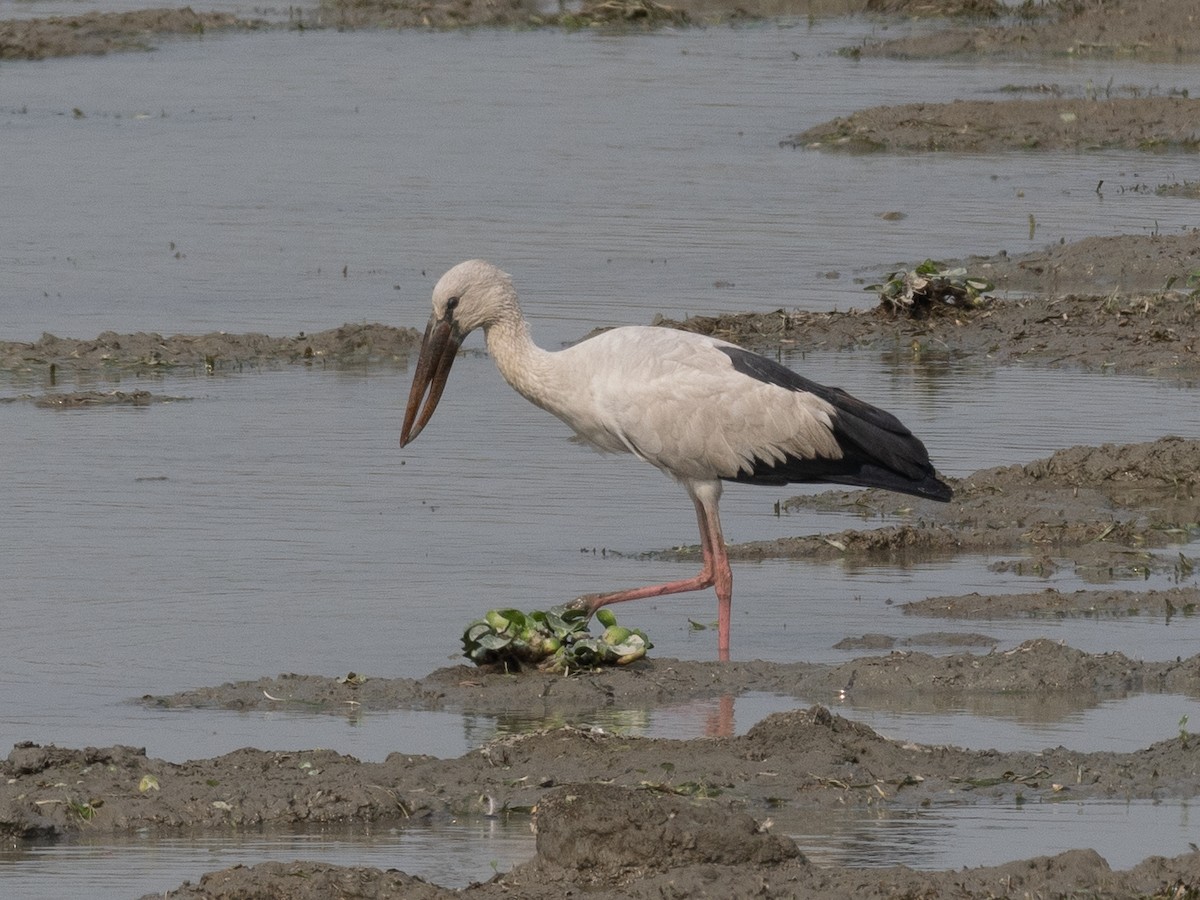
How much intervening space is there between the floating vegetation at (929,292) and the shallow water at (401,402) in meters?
0.86

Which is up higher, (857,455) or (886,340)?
(857,455)

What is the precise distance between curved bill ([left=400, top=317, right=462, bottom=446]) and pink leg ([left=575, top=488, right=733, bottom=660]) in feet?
3.89

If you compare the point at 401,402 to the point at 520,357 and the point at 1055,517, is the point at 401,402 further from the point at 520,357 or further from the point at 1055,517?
the point at 1055,517

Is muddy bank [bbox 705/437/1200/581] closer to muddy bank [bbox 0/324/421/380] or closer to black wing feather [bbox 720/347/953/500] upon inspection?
black wing feather [bbox 720/347/953/500]

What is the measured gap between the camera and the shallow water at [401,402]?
25.6 ft

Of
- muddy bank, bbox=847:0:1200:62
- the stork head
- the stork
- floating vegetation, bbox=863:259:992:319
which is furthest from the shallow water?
muddy bank, bbox=847:0:1200:62

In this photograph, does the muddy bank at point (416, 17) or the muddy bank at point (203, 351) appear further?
the muddy bank at point (416, 17)

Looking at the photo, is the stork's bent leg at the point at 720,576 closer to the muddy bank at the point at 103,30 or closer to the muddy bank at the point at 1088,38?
the muddy bank at the point at 1088,38

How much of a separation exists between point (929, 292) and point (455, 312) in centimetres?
586

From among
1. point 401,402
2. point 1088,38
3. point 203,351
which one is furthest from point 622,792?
point 1088,38

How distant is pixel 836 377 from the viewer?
44.5 feet

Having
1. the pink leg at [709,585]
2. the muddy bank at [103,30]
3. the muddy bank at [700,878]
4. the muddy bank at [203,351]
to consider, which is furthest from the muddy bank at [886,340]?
the muddy bank at [103,30]

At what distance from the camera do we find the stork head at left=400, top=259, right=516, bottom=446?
953 cm

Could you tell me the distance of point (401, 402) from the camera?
12938 mm
